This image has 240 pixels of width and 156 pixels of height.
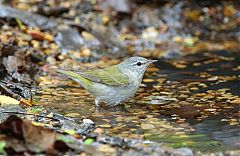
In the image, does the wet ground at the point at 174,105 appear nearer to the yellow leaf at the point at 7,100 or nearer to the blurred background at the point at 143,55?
the blurred background at the point at 143,55

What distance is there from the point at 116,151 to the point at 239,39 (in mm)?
7688

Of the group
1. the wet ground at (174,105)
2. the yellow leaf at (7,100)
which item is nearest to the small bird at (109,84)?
the wet ground at (174,105)

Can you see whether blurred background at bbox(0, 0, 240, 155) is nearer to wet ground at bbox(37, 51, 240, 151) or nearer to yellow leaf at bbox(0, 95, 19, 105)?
wet ground at bbox(37, 51, 240, 151)

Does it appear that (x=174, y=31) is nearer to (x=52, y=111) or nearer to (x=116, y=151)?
(x=52, y=111)

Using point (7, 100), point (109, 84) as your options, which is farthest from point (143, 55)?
point (7, 100)

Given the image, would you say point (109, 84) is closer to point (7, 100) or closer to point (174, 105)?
point (174, 105)

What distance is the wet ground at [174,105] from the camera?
584cm

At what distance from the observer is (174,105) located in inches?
283

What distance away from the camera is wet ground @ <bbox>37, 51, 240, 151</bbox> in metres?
5.84

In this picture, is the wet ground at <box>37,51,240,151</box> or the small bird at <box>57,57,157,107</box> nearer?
the wet ground at <box>37,51,240,151</box>

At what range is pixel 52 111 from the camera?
Result: 6723 millimetres

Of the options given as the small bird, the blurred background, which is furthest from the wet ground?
the small bird

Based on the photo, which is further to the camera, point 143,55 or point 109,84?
point 143,55

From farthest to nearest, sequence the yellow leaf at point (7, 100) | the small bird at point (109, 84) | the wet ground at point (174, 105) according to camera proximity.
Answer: the small bird at point (109, 84) → the yellow leaf at point (7, 100) → the wet ground at point (174, 105)
